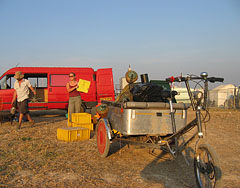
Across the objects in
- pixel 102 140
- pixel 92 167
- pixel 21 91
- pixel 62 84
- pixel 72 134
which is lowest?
pixel 92 167

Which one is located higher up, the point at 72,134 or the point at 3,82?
the point at 3,82

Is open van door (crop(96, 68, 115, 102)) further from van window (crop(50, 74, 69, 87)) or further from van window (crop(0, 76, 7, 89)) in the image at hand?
van window (crop(0, 76, 7, 89))

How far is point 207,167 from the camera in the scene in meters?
3.23

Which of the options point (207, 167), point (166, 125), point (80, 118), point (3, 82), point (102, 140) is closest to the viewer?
point (207, 167)

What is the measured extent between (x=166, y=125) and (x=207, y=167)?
1.37 metres

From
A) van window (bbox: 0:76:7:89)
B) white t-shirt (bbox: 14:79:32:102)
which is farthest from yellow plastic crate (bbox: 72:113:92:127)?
van window (bbox: 0:76:7:89)

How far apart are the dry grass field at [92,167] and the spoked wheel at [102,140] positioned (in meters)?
0.15

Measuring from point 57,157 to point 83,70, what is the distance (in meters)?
8.40

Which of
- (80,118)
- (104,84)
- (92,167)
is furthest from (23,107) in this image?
(104,84)

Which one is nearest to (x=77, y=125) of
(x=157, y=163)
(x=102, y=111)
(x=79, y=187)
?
(x=102, y=111)

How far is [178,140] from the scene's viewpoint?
3988 mm

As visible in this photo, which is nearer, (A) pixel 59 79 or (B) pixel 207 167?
(B) pixel 207 167

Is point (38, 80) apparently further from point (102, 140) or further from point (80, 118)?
point (102, 140)

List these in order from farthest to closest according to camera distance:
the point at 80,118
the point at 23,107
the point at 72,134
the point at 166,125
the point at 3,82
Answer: the point at 3,82
the point at 23,107
the point at 80,118
the point at 72,134
the point at 166,125
